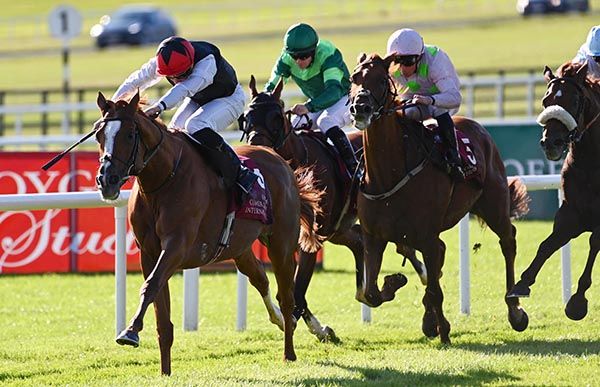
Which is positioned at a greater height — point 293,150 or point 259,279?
point 293,150

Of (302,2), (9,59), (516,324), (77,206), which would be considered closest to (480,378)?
(516,324)

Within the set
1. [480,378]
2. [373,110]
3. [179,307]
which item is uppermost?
[373,110]

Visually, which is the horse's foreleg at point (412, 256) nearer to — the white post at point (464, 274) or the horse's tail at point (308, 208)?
the white post at point (464, 274)

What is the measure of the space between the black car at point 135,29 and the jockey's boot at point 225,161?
36.5 metres

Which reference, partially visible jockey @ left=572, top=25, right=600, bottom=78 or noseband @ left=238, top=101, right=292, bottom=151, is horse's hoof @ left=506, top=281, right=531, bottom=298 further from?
noseband @ left=238, top=101, right=292, bottom=151

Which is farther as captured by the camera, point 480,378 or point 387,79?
point 387,79

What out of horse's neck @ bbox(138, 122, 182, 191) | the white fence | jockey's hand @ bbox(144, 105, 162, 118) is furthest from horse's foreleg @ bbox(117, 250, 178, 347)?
the white fence

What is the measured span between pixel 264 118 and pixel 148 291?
7.91ft

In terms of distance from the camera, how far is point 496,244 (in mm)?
14859

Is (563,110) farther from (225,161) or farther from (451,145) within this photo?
(225,161)

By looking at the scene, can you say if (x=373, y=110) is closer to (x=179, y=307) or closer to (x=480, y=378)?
(x=480, y=378)

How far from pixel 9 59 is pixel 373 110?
36.1m

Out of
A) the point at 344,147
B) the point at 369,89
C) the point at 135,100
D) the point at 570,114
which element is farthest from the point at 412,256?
the point at 135,100

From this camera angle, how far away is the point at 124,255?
9195 millimetres
